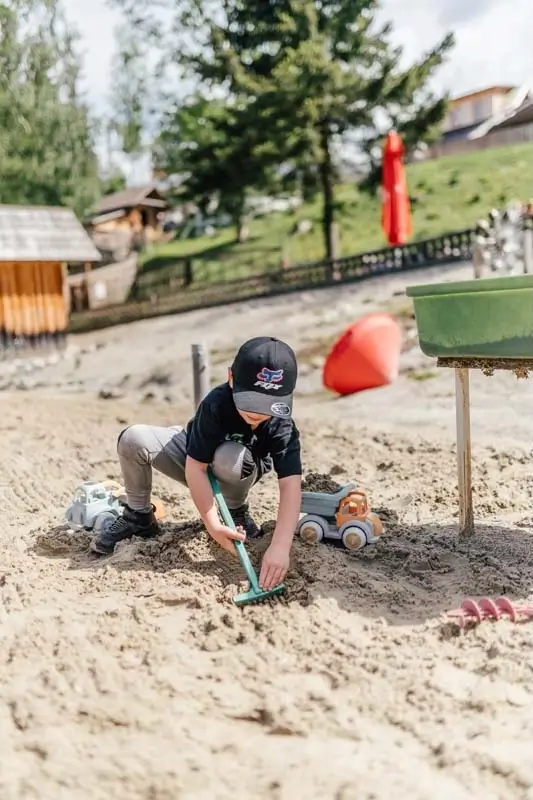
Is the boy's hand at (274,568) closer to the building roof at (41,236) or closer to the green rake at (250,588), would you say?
the green rake at (250,588)

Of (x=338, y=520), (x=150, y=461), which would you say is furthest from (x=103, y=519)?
(x=338, y=520)

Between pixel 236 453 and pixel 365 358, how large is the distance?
5008mm

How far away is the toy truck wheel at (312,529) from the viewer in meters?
3.27

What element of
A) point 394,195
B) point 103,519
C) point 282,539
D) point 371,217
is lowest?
point 103,519

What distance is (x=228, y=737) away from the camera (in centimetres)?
200

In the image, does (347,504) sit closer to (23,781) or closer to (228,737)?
(228,737)

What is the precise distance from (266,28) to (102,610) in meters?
17.7

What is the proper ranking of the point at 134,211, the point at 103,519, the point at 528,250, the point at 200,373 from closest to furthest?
the point at 103,519
the point at 200,373
the point at 528,250
the point at 134,211

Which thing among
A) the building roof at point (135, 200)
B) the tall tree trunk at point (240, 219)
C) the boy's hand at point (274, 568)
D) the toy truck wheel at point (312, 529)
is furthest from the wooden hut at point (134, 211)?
the boy's hand at point (274, 568)

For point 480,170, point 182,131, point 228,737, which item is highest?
point 182,131

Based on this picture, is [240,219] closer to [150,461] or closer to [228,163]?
[228,163]

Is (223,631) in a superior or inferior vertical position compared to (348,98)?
inferior

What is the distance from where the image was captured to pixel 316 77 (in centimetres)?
1645

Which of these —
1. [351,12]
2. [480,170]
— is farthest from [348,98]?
[480,170]
